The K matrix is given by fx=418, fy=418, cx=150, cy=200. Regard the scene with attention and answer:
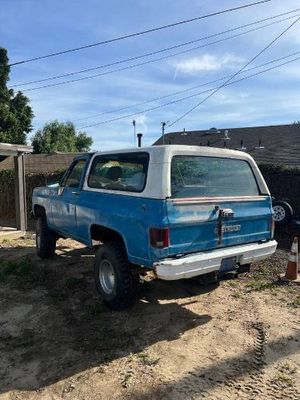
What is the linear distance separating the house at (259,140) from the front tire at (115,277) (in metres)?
12.6

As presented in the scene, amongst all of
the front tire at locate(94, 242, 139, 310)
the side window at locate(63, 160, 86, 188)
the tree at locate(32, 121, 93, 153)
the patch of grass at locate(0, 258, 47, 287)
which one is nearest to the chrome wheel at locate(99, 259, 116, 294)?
the front tire at locate(94, 242, 139, 310)

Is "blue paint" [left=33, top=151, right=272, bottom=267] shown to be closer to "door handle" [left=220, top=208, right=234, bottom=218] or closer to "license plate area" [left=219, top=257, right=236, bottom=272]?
"door handle" [left=220, top=208, right=234, bottom=218]

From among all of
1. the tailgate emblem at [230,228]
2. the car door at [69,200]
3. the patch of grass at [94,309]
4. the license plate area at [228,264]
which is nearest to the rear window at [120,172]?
the car door at [69,200]

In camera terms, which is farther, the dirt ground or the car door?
the car door

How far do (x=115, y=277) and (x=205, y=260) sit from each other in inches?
45.4

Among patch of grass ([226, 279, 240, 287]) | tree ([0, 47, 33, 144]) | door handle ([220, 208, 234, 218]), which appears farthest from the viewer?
tree ([0, 47, 33, 144])

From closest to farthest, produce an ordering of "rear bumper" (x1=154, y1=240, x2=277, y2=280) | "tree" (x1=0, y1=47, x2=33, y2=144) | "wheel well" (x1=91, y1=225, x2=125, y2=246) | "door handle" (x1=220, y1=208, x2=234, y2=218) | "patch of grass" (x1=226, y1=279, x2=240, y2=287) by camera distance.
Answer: "rear bumper" (x1=154, y1=240, x2=277, y2=280)
"door handle" (x1=220, y1=208, x2=234, y2=218)
"wheel well" (x1=91, y1=225, x2=125, y2=246)
"patch of grass" (x1=226, y1=279, x2=240, y2=287)
"tree" (x1=0, y1=47, x2=33, y2=144)

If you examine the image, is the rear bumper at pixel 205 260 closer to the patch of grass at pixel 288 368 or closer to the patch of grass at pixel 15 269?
the patch of grass at pixel 288 368

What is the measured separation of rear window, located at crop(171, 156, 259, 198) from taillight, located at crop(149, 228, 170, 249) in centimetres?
46

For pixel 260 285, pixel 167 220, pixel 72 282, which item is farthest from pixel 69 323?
pixel 260 285

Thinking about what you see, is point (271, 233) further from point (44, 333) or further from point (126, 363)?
point (44, 333)

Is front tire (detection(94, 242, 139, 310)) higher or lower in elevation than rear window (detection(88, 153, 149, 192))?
lower

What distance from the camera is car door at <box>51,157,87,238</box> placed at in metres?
6.30

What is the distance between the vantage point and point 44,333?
476 cm
